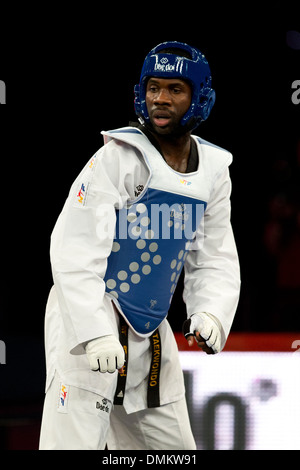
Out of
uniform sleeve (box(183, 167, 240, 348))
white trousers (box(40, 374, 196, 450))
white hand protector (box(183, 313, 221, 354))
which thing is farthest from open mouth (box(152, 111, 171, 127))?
white trousers (box(40, 374, 196, 450))

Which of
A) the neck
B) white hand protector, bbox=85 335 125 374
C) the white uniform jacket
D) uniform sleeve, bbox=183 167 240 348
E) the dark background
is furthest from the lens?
the dark background

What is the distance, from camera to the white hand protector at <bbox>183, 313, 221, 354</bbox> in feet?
9.91

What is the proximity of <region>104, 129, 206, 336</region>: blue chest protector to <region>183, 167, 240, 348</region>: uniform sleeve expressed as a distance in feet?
0.74

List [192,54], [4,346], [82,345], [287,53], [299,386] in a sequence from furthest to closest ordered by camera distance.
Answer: [287,53] → [4,346] → [299,386] → [192,54] → [82,345]

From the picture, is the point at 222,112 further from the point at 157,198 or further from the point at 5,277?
the point at 157,198

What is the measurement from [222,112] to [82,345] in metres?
2.87

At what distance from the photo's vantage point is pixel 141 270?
295cm

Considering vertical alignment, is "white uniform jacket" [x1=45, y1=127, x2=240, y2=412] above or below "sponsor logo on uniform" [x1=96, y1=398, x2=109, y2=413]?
above

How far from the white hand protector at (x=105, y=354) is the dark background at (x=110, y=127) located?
1.86 m

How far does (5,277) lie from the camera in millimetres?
5094

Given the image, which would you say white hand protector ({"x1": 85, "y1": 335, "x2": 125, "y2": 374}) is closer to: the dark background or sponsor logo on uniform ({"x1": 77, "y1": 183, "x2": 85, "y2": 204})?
sponsor logo on uniform ({"x1": 77, "y1": 183, "x2": 85, "y2": 204})

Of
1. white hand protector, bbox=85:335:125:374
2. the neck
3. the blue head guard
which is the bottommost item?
white hand protector, bbox=85:335:125:374

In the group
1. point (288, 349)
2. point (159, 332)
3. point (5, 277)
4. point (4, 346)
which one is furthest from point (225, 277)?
point (5, 277)

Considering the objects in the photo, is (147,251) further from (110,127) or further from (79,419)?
(110,127)
